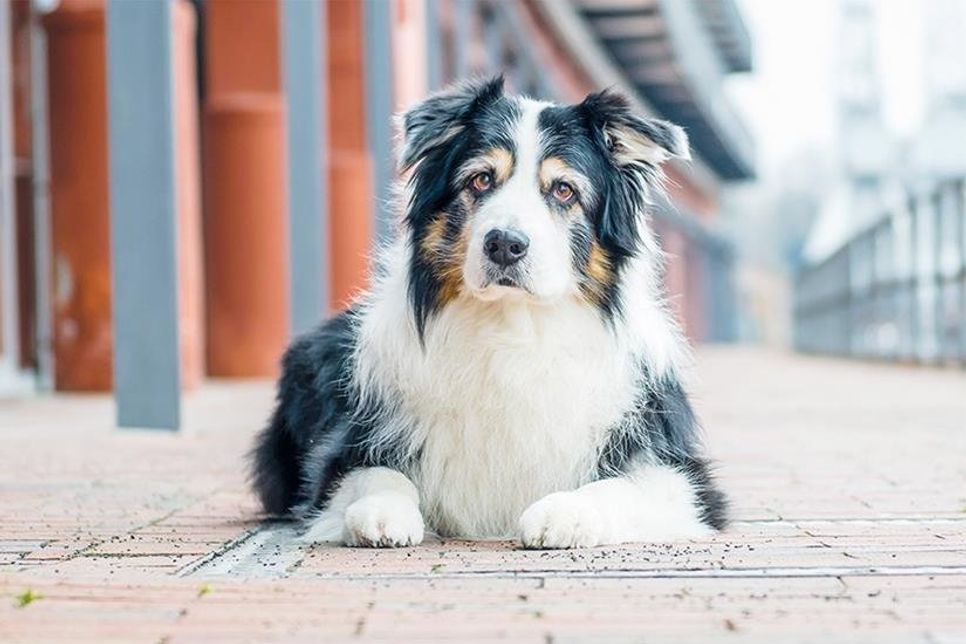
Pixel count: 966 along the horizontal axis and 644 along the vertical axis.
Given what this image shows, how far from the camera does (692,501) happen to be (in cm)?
410

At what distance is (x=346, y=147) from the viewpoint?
16.0 metres

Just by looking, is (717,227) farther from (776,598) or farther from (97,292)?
(776,598)

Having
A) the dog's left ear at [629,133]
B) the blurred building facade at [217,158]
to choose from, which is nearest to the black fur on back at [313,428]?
the blurred building facade at [217,158]

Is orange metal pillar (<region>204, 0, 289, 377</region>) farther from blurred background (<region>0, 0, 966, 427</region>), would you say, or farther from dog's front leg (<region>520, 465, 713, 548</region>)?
dog's front leg (<region>520, 465, 713, 548</region>)

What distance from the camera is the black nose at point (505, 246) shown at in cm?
383

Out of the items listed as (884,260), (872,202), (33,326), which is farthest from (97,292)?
(872,202)

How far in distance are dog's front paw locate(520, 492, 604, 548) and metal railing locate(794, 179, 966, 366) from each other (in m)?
13.4

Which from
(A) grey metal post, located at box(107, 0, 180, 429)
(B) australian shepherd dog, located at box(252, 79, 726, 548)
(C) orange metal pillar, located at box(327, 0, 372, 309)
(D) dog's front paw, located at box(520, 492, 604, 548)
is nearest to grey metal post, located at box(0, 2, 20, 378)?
(A) grey metal post, located at box(107, 0, 180, 429)

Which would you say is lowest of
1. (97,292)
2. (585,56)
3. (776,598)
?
(776,598)

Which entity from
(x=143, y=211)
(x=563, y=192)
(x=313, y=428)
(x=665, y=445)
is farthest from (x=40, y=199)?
(x=665, y=445)

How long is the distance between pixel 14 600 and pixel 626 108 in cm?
216

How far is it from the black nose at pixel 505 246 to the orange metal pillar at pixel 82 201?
7.09 m

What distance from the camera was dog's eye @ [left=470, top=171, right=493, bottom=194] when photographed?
4020 mm

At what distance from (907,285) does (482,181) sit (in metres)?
16.8
